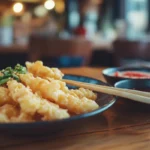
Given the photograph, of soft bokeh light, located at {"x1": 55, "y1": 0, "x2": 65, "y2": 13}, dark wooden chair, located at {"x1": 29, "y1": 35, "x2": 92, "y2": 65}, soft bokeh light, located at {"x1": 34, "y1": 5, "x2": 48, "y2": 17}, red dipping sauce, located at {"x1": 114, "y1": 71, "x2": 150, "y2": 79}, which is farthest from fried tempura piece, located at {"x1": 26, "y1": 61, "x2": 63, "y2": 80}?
soft bokeh light, located at {"x1": 55, "y1": 0, "x2": 65, "y2": 13}

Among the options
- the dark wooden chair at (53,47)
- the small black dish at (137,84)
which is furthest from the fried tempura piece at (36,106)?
the dark wooden chair at (53,47)

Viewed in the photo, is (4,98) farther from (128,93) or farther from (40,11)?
(40,11)

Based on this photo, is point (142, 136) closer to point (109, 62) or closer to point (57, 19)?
point (109, 62)

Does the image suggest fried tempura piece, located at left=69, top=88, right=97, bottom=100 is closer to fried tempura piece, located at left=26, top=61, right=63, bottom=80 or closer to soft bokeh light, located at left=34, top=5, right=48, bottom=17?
fried tempura piece, located at left=26, top=61, right=63, bottom=80

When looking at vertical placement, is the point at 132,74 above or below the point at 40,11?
below

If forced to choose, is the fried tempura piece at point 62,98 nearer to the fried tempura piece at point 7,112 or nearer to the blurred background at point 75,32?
the fried tempura piece at point 7,112

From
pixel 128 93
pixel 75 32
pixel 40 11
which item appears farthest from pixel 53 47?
pixel 40 11

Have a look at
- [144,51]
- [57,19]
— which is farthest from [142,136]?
[57,19]

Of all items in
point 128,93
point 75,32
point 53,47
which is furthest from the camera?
point 75,32
